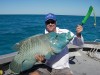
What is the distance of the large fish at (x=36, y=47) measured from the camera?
3.33 meters

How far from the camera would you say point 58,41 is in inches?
136

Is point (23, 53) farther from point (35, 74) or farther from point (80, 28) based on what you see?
point (80, 28)

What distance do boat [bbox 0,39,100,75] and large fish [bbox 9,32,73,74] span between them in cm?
146

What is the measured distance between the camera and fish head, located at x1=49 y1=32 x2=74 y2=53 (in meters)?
3.39

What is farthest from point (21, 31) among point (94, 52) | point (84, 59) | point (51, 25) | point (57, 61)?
point (57, 61)

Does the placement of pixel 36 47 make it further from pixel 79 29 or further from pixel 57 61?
pixel 79 29

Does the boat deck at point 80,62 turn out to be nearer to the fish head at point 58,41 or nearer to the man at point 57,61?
the man at point 57,61

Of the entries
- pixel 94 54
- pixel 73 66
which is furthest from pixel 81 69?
pixel 94 54

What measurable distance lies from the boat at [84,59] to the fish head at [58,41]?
1.69m

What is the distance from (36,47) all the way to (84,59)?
12.6ft

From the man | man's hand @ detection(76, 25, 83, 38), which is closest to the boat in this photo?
the man

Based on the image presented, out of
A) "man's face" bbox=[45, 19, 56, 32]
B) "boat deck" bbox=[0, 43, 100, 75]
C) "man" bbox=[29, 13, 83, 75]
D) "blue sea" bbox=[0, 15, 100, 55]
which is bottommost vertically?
"blue sea" bbox=[0, 15, 100, 55]

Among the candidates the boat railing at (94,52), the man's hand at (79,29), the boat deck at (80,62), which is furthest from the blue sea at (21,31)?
the man's hand at (79,29)

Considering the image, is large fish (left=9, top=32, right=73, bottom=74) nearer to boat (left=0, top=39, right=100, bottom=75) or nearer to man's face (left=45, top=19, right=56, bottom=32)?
man's face (left=45, top=19, right=56, bottom=32)
